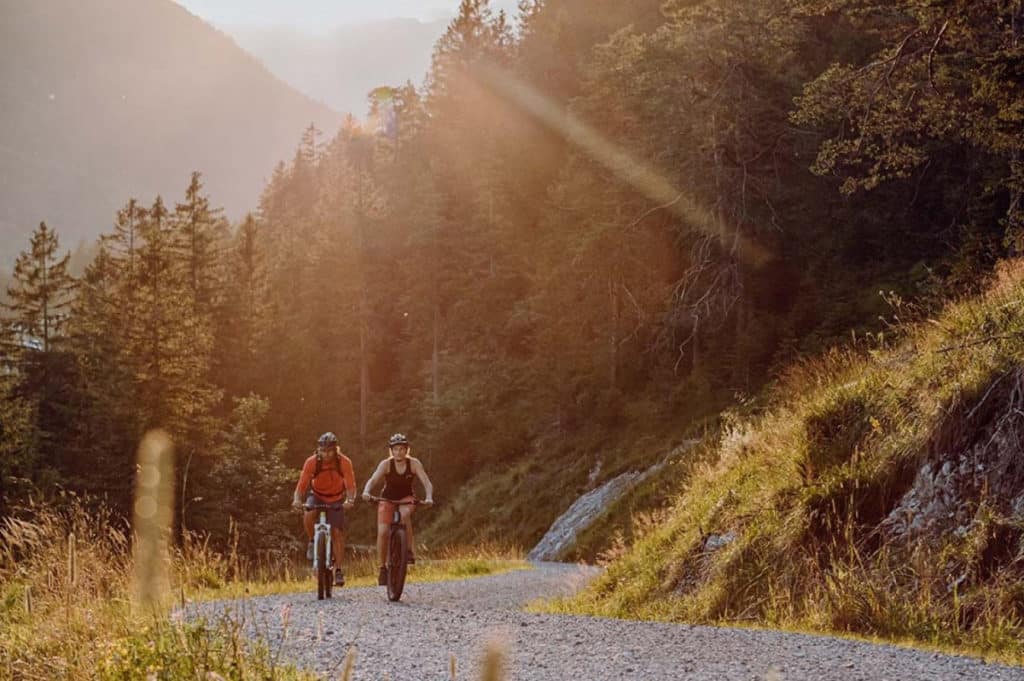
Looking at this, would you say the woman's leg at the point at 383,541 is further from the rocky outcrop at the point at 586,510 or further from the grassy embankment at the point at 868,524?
the rocky outcrop at the point at 586,510

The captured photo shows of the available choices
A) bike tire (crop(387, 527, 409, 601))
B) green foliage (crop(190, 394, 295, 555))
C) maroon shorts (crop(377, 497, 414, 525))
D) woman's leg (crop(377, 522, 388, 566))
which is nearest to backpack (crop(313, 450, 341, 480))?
maroon shorts (crop(377, 497, 414, 525))

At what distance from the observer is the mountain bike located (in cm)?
1256

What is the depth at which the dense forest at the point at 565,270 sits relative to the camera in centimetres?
2811

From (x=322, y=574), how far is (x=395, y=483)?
58.7 inches

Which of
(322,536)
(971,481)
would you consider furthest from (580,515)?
(971,481)

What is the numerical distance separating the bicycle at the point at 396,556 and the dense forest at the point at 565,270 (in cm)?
572

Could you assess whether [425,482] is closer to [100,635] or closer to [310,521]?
[310,521]

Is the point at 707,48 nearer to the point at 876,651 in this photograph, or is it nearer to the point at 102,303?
the point at 876,651

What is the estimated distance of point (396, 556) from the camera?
1291 cm

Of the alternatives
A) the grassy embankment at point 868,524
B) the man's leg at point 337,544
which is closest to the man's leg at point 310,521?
the man's leg at point 337,544

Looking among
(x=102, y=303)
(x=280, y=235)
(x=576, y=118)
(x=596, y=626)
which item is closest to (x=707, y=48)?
(x=576, y=118)

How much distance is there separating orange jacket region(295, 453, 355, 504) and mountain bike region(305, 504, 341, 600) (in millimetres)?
144

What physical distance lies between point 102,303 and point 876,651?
55.4m

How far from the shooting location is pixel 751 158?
34.2 m
